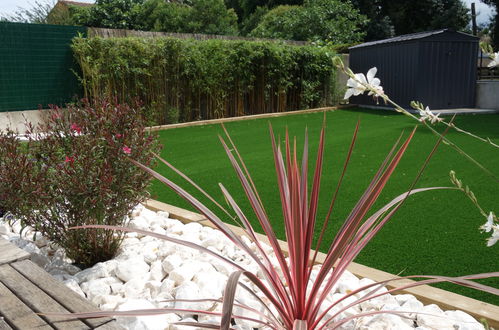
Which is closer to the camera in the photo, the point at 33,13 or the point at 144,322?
the point at 144,322

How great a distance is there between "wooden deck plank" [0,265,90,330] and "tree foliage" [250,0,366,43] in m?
15.3

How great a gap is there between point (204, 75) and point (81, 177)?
23.9ft

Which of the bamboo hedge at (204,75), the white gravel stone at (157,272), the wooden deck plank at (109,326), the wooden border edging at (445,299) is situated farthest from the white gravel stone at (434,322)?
the bamboo hedge at (204,75)

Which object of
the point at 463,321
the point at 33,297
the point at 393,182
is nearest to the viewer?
the point at 33,297

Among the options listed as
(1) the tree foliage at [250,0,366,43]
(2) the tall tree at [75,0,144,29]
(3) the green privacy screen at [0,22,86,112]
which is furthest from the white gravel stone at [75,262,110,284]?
(2) the tall tree at [75,0,144,29]

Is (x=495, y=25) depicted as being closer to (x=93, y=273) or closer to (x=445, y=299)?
(x=445, y=299)

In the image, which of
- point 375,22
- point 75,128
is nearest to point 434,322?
point 75,128

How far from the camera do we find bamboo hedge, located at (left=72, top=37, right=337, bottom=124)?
8156 mm

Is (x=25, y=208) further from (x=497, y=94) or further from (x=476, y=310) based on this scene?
(x=497, y=94)

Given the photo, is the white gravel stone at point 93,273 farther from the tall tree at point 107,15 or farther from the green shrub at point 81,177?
the tall tree at point 107,15

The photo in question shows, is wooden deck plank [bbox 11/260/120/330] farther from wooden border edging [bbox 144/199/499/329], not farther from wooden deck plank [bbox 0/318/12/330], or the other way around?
wooden border edging [bbox 144/199/499/329]

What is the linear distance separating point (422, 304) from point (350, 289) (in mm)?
305

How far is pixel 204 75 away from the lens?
9.19 metres

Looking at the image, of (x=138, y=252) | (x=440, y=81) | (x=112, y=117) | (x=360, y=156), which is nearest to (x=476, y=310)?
(x=138, y=252)
